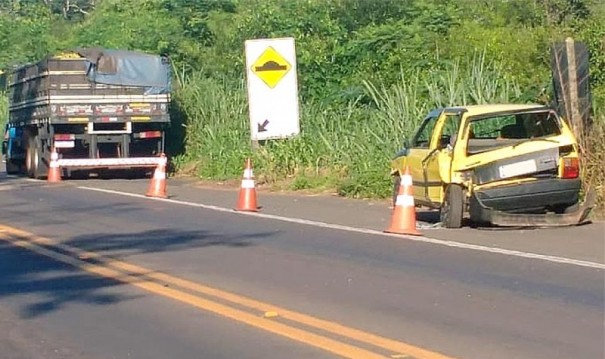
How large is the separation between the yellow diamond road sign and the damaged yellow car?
969 centimetres

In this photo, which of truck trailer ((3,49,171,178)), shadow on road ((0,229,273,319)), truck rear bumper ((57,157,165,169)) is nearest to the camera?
shadow on road ((0,229,273,319))

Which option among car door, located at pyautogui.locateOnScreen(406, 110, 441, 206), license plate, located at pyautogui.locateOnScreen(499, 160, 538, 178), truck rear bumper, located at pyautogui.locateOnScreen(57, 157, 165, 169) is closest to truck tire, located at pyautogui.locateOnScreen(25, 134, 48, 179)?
truck rear bumper, located at pyautogui.locateOnScreen(57, 157, 165, 169)

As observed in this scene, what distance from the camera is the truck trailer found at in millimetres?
28938

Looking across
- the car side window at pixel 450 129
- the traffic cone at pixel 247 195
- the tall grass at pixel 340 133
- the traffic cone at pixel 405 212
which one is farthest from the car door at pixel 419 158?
the tall grass at pixel 340 133

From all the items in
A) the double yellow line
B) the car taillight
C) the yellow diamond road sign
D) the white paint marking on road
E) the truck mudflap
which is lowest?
the double yellow line

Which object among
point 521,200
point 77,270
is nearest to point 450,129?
point 521,200

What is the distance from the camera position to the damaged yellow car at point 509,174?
15.2 meters

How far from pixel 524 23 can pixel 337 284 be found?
2224 cm

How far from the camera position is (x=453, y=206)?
1549cm

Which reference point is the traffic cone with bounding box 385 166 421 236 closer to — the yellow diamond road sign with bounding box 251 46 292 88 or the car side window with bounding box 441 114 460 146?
the car side window with bounding box 441 114 460 146

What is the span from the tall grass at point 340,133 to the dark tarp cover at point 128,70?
5.50ft

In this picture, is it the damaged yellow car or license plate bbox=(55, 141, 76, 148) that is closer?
the damaged yellow car

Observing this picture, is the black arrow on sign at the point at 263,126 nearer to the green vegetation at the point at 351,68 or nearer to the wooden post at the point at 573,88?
the green vegetation at the point at 351,68

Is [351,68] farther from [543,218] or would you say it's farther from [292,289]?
[292,289]
